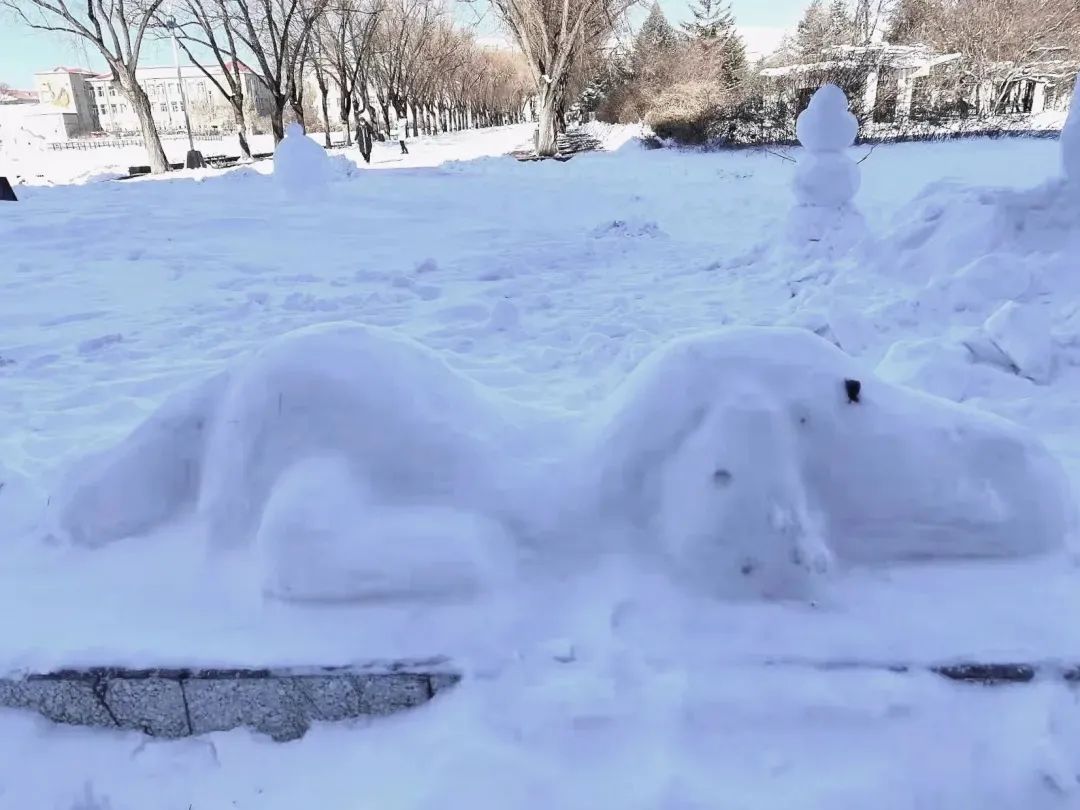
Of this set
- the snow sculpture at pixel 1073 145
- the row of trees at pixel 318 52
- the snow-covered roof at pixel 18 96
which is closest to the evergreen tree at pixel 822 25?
the row of trees at pixel 318 52

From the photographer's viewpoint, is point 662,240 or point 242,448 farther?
point 662,240

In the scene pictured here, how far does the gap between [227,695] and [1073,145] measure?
6.77 metres

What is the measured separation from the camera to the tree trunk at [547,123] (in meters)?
21.6

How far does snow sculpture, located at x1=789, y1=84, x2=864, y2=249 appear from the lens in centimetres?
753

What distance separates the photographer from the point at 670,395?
7.19 ft

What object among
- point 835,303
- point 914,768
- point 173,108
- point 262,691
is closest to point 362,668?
point 262,691

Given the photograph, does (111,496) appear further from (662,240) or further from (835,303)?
(662,240)

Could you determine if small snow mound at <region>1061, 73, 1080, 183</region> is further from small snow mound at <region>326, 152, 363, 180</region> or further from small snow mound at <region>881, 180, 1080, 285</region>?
small snow mound at <region>326, 152, 363, 180</region>

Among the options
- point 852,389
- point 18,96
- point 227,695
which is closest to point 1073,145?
point 852,389

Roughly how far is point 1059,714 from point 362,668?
1.61 metres

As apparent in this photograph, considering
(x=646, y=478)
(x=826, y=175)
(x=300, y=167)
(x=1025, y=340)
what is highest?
(x=300, y=167)

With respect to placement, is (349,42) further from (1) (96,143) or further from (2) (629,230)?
(2) (629,230)

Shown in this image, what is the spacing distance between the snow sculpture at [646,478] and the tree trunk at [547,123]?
20684 millimetres

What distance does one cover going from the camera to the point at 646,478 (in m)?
2.17
